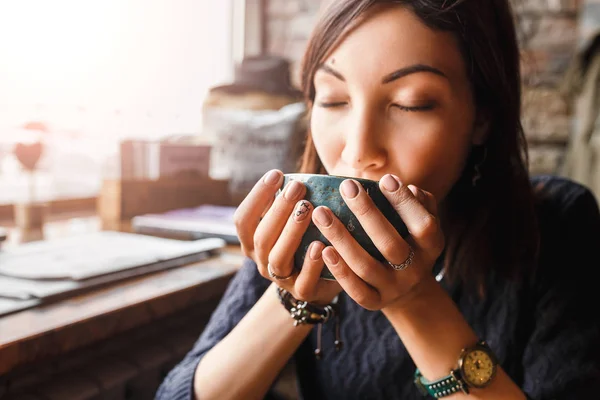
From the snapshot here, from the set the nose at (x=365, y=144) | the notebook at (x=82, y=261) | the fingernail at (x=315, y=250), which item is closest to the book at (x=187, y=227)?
the notebook at (x=82, y=261)

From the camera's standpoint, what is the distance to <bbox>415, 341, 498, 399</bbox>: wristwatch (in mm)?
717

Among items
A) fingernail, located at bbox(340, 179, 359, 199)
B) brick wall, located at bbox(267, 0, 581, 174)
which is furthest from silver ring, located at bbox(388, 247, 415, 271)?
brick wall, located at bbox(267, 0, 581, 174)

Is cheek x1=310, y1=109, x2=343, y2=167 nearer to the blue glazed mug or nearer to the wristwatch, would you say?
the blue glazed mug

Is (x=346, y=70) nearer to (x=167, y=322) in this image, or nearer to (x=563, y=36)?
(x=167, y=322)

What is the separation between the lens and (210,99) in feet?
6.84

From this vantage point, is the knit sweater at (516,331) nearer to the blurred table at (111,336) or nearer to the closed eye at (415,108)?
the blurred table at (111,336)

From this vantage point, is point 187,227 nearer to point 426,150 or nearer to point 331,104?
point 331,104

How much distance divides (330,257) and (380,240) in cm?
7

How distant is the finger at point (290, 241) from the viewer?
0.58m

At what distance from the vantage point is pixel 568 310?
2.95ft

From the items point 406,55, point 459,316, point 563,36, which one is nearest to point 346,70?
point 406,55

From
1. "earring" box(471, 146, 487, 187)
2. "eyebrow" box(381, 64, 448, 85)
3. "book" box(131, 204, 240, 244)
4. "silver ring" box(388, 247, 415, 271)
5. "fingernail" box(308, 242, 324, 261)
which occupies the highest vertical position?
"eyebrow" box(381, 64, 448, 85)

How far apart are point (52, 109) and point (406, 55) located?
1.19 metres

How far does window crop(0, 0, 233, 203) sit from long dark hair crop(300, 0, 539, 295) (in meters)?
0.92
